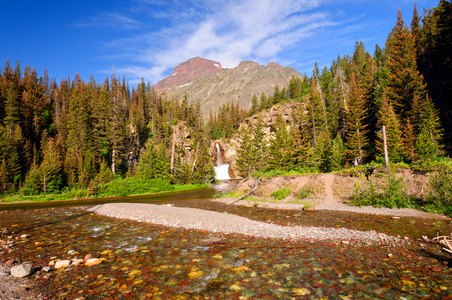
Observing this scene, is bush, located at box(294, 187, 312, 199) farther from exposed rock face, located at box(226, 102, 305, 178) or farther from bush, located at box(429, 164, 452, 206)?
exposed rock face, located at box(226, 102, 305, 178)

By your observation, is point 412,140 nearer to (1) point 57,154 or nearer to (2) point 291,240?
(2) point 291,240

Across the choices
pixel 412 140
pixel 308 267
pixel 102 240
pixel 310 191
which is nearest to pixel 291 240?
pixel 308 267

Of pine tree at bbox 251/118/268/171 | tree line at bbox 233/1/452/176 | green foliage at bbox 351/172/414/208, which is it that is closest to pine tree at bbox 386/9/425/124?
tree line at bbox 233/1/452/176

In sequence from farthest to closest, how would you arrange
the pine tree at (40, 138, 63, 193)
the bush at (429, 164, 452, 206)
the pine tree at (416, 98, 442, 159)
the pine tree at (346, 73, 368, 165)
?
the pine tree at (40, 138, 63, 193)
the pine tree at (346, 73, 368, 165)
the pine tree at (416, 98, 442, 159)
the bush at (429, 164, 452, 206)

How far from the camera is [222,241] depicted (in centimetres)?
934

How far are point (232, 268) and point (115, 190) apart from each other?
3905 cm

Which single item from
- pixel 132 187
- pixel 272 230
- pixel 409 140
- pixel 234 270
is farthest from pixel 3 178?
pixel 409 140

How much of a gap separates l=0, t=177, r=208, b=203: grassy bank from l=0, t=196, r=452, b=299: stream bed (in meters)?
30.2

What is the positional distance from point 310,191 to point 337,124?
38376mm

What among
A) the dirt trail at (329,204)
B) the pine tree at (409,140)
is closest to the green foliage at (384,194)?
the dirt trail at (329,204)

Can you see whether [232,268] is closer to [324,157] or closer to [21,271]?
[21,271]

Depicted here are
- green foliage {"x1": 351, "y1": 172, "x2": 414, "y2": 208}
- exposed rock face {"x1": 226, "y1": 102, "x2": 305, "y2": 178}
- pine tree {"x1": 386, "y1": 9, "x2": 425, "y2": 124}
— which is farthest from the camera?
exposed rock face {"x1": 226, "y1": 102, "x2": 305, "y2": 178}

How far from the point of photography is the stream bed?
520 centimetres

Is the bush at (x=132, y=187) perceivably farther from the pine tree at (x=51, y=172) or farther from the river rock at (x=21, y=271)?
the river rock at (x=21, y=271)
